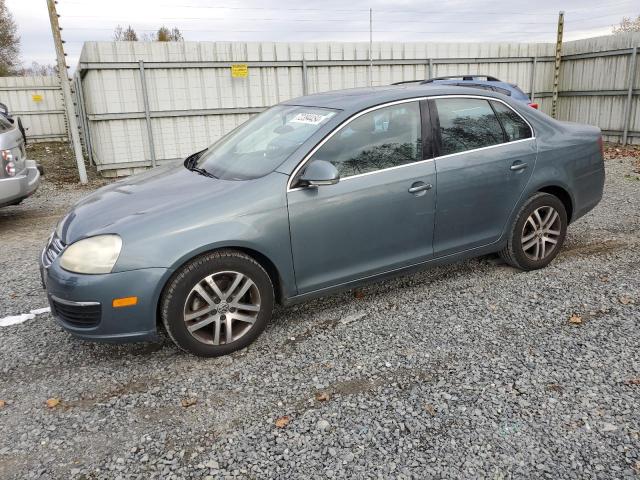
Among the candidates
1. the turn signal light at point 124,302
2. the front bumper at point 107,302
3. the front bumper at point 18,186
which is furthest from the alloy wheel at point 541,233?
the front bumper at point 18,186

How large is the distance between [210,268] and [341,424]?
1.22 meters

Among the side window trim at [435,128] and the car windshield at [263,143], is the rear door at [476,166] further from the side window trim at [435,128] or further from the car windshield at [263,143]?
the car windshield at [263,143]

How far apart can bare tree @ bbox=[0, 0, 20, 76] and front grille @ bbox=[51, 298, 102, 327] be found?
3755 cm

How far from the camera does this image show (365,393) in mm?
2990

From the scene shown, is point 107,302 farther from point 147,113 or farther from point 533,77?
point 533,77

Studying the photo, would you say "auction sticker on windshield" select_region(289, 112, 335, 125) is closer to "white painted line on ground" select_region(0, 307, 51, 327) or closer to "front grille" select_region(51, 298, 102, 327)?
"front grille" select_region(51, 298, 102, 327)

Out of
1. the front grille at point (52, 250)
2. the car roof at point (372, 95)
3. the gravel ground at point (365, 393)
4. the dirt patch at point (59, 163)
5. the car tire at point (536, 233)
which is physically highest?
the car roof at point (372, 95)

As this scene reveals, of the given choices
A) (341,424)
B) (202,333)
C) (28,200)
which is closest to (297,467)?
(341,424)

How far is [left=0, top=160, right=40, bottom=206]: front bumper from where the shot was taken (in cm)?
654

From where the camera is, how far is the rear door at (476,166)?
3998mm

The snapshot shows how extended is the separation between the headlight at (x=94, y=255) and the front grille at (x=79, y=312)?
21 centimetres

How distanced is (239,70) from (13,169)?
561 cm

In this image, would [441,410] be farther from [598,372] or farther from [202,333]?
[202,333]

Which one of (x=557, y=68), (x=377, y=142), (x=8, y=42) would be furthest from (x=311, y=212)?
(x=8, y=42)
